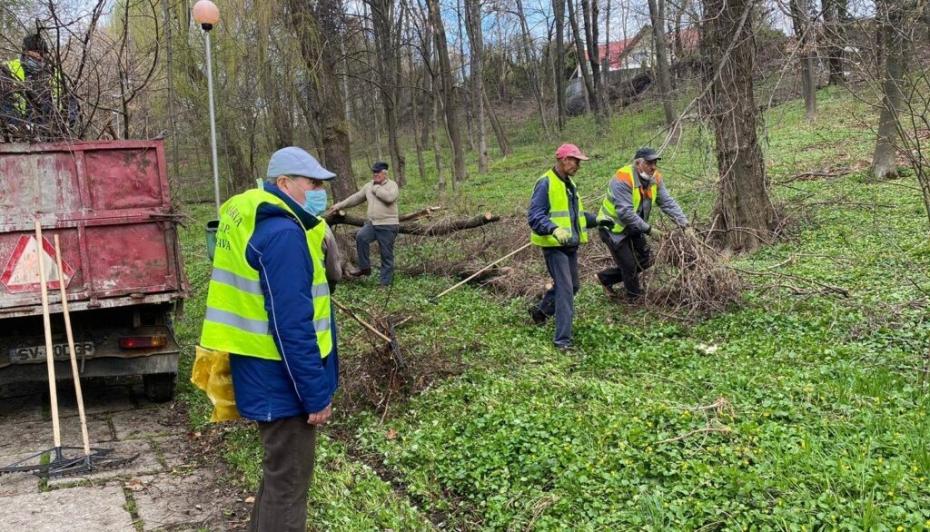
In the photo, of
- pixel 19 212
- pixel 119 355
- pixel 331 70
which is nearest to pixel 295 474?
pixel 119 355

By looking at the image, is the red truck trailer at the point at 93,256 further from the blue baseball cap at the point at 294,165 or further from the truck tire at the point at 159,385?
the blue baseball cap at the point at 294,165

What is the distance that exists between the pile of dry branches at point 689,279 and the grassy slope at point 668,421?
0.24 m

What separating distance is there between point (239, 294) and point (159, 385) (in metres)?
3.83

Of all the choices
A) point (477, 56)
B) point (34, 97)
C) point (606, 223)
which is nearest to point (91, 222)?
point (34, 97)

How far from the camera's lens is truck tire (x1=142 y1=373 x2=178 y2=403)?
249 inches

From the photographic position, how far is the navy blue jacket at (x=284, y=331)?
298 cm

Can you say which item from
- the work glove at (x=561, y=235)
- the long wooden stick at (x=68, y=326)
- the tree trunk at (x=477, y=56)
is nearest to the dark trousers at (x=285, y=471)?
the long wooden stick at (x=68, y=326)

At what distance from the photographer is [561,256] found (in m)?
6.65

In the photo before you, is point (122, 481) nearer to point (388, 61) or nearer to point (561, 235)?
point (561, 235)

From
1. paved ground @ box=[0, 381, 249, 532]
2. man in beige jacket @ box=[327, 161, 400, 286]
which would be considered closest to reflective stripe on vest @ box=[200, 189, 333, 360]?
paved ground @ box=[0, 381, 249, 532]

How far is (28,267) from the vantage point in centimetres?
558

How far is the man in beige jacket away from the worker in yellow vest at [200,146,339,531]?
6898 millimetres

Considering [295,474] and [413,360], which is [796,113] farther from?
[295,474]

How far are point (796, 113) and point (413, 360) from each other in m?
17.8
